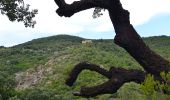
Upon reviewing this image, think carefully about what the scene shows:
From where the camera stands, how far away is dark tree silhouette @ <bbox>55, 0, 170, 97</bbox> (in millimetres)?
19312

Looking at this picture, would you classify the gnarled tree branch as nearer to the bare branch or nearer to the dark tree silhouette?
the dark tree silhouette

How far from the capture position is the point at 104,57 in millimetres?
51562

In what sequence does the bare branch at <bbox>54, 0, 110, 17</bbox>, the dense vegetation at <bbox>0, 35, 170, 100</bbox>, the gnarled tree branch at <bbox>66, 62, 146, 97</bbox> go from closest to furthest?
the gnarled tree branch at <bbox>66, 62, 146, 97</bbox> < the bare branch at <bbox>54, 0, 110, 17</bbox> < the dense vegetation at <bbox>0, 35, 170, 100</bbox>

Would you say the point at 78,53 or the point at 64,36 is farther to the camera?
the point at 64,36

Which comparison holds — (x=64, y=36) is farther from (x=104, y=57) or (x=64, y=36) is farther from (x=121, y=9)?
(x=121, y=9)

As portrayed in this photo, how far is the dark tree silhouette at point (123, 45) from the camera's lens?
1931 cm

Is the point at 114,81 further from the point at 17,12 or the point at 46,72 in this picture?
the point at 46,72

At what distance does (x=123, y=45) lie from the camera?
778 inches

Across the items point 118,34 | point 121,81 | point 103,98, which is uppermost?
point 118,34

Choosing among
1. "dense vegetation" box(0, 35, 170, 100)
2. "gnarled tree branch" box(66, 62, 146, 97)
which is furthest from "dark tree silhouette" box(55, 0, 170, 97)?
"dense vegetation" box(0, 35, 170, 100)

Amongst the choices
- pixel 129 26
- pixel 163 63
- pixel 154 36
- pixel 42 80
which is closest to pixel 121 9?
pixel 129 26

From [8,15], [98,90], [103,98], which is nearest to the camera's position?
[98,90]

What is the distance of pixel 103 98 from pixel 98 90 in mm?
14515

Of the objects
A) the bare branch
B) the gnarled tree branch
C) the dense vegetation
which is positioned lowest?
the dense vegetation
